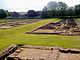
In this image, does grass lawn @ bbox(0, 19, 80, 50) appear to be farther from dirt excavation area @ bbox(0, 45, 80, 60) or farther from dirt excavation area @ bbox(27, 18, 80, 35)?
dirt excavation area @ bbox(27, 18, 80, 35)

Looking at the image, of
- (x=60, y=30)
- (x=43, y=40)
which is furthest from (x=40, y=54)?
(x=60, y=30)

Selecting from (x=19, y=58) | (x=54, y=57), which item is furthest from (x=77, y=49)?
(x=19, y=58)

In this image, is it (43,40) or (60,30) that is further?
(60,30)

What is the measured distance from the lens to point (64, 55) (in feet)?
39.0

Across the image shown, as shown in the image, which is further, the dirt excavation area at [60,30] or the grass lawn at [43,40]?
the dirt excavation area at [60,30]

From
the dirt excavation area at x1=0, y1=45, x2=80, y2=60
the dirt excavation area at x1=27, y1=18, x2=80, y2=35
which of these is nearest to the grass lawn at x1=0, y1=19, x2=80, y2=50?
the dirt excavation area at x1=0, y1=45, x2=80, y2=60

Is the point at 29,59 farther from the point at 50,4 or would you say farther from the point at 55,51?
the point at 50,4

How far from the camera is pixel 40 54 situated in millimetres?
11844

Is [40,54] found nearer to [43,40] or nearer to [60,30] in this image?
[43,40]

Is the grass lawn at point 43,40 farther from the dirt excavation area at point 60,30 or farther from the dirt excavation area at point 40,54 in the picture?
the dirt excavation area at point 60,30

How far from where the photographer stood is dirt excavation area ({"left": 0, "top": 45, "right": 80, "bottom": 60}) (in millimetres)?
10953

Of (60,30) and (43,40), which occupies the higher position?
A: (43,40)

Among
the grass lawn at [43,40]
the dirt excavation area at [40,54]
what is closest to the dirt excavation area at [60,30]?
the grass lawn at [43,40]

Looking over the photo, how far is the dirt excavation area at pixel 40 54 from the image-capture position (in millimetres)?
10953
